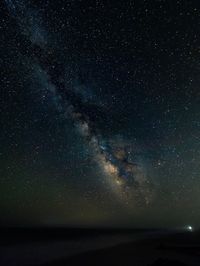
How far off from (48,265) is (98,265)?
18.1ft

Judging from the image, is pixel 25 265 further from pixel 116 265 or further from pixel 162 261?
pixel 162 261

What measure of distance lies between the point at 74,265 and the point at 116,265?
4.36 meters

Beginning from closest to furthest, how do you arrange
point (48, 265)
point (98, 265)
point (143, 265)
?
point (143, 265) < point (98, 265) < point (48, 265)

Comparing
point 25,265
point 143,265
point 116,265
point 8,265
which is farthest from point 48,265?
point 143,265

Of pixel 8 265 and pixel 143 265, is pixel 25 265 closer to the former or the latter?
pixel 8 265

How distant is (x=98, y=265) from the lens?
26328 millimetres

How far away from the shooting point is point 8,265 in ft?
97.7

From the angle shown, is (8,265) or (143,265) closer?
(143,265)

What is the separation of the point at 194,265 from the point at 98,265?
28.7ft

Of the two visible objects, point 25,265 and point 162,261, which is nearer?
point 162,261

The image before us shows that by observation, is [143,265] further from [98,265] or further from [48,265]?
[48,265]

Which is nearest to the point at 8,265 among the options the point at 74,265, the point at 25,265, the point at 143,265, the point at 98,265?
the point at 25,265

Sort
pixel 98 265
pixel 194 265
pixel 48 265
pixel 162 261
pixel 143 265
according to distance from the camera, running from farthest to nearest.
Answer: pixel 48 265 < pixel 98 265 < pixel 143 265 < pixel 194 265 < pixel 162 261

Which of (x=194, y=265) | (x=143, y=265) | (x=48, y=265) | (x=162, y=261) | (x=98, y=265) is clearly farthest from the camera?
(x=48, y=265)
